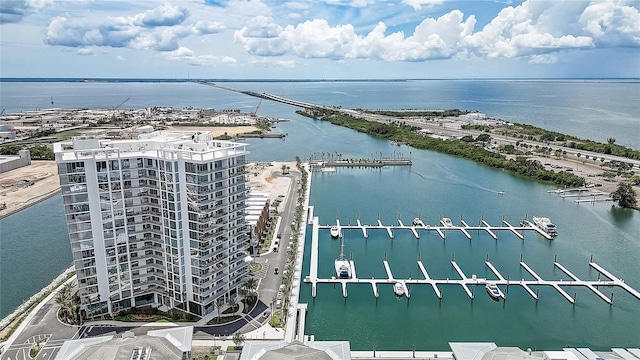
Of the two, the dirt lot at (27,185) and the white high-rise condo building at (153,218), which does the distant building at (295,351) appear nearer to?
the white high-rise condo building at (153,218)

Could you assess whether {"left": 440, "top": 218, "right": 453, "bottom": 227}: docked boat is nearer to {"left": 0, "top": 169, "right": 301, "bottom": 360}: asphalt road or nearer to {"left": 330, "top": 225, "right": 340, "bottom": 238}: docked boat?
{"left": 330, "top": 225, "right": 340, "bottom": 238}: docked boat

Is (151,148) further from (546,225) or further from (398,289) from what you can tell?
(546,225)

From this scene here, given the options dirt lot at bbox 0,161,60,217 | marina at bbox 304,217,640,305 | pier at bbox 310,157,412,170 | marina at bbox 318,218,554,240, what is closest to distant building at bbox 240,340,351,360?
marina at bbox 304,217,640,305

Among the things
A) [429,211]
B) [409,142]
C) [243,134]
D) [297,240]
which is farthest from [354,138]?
[297,240]

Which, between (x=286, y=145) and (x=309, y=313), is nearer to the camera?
(x=309, y=313)

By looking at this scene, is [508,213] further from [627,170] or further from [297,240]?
[627,170]

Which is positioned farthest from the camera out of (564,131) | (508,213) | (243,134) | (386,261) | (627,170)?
(564,131)

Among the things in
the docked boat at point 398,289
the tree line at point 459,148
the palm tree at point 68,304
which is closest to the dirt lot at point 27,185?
the palm tree at point 68,304

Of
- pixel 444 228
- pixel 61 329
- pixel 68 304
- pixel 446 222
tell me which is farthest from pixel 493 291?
pixel 61 329

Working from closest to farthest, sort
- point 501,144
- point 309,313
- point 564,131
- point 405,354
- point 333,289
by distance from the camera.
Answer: point 405,354, point 309,313, point 333,289, point 501,144, point 564,131
